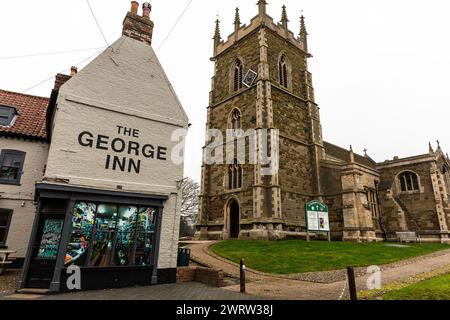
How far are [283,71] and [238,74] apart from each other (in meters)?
5.02

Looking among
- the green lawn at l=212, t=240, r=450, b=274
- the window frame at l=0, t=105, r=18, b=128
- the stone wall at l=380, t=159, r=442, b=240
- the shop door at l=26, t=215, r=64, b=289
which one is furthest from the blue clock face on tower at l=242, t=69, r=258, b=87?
the shop door at l=26, t=215, r=64, b=289

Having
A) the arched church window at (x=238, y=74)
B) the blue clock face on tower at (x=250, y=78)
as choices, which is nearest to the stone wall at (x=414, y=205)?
the blue clock face on tower at (x=250, y=78)

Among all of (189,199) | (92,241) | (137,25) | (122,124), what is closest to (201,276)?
(92,241)

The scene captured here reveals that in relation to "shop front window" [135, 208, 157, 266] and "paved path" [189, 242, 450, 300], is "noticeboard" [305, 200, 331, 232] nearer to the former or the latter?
"paved path" [189, 242, 450, 300]

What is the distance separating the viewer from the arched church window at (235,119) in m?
27.7

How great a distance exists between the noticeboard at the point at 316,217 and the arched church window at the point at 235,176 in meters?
6.75

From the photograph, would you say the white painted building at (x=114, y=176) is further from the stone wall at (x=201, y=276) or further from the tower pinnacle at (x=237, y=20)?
the tower pinnacle at (x=237, y=20)

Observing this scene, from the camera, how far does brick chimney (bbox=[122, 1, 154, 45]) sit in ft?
41.3

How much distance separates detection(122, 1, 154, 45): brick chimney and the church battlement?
18.6 meters

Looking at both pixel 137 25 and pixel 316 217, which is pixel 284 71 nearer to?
pixel 316 217

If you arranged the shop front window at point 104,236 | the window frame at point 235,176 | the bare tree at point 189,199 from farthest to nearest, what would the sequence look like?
the bare tree at point 189,199
the window frame at point 235,176
the shop front window at point 104,236

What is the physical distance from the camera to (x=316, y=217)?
71.8 feet
